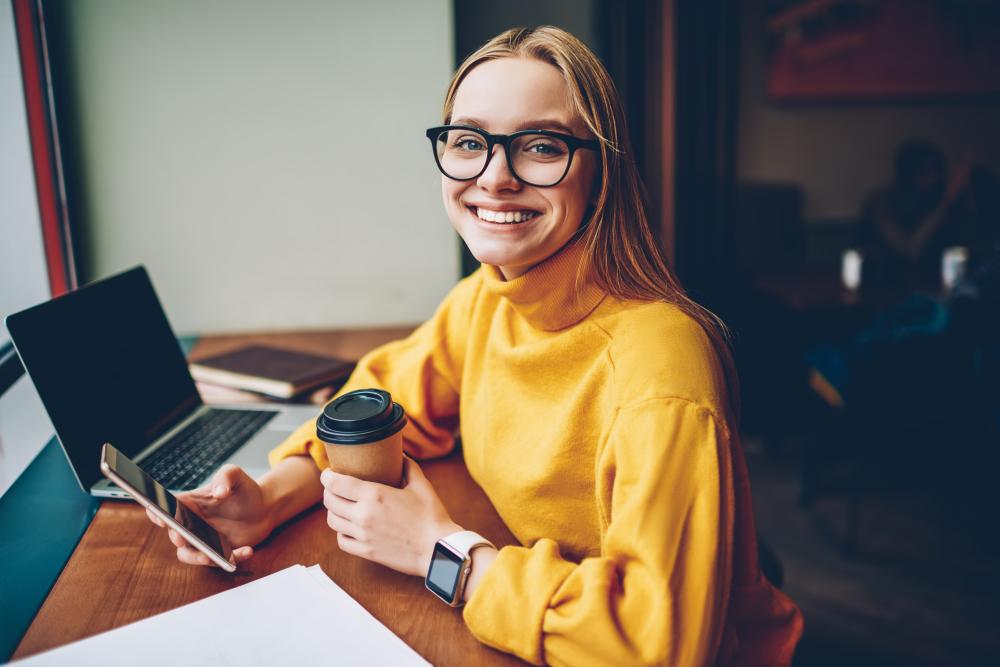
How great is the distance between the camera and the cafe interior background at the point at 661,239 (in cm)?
177

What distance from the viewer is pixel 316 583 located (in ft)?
2.65

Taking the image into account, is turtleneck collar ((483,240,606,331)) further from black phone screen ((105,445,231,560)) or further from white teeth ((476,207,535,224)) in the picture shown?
black phone screen ((105,445,231,560))

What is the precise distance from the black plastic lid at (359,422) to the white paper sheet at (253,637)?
0.18 metres

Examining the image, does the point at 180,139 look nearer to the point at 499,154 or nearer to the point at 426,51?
the point at 426,51

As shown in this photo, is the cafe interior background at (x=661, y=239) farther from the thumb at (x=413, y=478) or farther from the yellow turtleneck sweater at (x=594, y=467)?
the thumb at (x=413, y=478)

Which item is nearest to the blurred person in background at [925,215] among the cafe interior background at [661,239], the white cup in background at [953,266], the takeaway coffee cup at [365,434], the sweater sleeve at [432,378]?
the cafe interior background at [661,239]

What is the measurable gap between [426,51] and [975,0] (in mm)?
3653

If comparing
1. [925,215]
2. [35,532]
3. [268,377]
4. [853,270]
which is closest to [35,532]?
[35,532]

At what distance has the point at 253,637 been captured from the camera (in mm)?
708

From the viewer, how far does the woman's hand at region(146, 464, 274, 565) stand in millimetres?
878

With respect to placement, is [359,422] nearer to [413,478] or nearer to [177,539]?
[413,478]

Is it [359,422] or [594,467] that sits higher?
[359,422]

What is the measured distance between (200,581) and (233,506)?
10cm

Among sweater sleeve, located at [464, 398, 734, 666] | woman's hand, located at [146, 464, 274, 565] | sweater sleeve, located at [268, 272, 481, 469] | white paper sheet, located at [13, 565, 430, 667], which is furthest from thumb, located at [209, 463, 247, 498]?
sweater sleeve, located at [464, 398, 734, 666]
